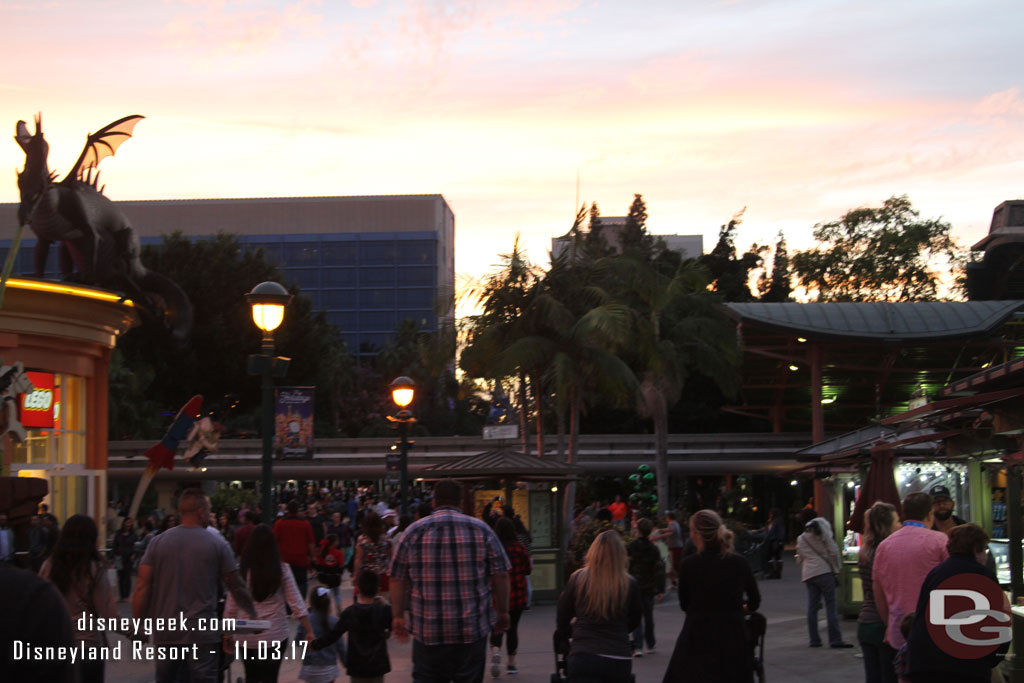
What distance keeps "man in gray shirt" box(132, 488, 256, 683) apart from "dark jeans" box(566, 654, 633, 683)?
7.77ft

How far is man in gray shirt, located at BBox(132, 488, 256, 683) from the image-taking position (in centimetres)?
786

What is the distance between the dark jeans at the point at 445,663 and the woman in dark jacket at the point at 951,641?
8.35 feet

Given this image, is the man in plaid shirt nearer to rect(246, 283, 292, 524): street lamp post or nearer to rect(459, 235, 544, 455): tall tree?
rect(246, 283, 292, 524): street lamp post

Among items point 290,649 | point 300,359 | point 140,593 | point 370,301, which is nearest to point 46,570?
point 140,593

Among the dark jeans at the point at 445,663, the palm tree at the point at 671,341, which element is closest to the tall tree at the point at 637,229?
the palm tree at the point at 671,341

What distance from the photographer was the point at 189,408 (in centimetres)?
2572

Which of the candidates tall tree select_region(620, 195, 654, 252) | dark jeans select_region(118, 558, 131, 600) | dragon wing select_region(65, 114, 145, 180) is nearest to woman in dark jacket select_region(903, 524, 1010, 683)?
dark jeans select_region(118, 558, 131, 600)

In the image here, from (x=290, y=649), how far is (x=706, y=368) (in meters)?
25.4

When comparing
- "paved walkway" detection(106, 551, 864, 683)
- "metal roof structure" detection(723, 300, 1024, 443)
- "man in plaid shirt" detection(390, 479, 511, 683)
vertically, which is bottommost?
"paved walkway" detection(106, 551, 864, 683)

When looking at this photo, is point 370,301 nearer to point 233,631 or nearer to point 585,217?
point 585,217

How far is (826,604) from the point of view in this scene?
14289 mm

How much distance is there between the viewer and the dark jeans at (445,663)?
23.0ft

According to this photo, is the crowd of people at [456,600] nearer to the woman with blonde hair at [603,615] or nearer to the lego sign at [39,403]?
the woman with blonde hair at [603,615]

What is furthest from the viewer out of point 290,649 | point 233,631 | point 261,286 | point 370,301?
point 370,301
